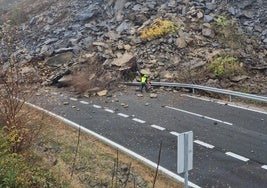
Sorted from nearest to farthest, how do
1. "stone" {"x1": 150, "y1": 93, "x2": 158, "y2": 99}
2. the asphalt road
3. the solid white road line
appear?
the solid white road line, the asphalt road, "stone" {"x1": 150, "y1": 93, "x2": 158, "y2": 99}

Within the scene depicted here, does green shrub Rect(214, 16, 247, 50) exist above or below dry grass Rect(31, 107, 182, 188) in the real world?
above

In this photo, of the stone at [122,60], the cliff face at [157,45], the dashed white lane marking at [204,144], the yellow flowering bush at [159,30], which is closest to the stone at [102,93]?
the cliff face at [157,45]

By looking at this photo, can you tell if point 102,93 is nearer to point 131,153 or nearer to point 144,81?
point 144,81

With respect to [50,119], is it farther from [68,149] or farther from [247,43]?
[247,43]

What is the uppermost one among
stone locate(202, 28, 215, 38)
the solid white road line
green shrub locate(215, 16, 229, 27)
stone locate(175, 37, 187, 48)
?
green shrub locate(215, 16, 229, 27)

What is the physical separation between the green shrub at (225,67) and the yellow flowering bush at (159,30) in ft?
13.3

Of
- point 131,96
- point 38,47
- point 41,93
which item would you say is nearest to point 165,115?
point 131,96

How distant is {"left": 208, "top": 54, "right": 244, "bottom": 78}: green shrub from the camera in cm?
1938

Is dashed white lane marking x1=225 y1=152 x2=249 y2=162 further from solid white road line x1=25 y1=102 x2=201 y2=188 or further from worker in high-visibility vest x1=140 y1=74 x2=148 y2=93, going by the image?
worker in high-visibility vest x1=140 y1=74 x2=148 y2=93

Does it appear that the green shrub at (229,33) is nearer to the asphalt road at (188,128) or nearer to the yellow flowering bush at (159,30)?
the yellow flowering bush at (159,30)

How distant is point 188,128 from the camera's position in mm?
13859

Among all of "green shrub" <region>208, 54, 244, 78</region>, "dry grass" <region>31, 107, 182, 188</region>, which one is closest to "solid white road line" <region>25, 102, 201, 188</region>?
"dry grass" <region>31, 107, 182, 188</region>

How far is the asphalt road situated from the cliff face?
2.12 meters

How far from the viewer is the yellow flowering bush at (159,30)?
2283 cm
